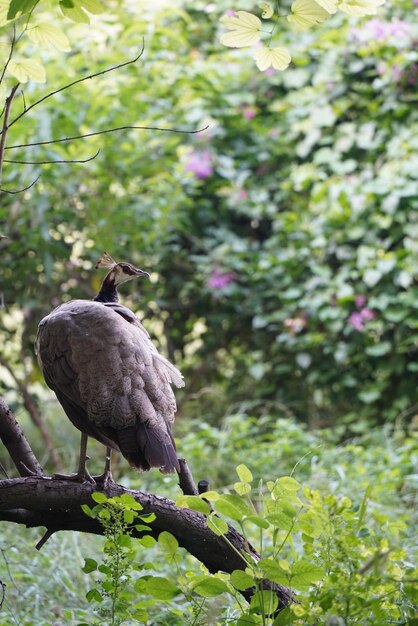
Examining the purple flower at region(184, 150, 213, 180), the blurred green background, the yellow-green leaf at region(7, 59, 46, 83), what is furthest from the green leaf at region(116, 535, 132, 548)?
the purple flower at region(184, 150, 213, 180)

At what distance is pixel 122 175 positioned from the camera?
17.9 feet

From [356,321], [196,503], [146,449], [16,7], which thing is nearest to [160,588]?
[196,503]

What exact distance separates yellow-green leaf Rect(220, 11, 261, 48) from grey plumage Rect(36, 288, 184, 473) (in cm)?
80

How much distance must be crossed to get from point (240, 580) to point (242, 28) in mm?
1248

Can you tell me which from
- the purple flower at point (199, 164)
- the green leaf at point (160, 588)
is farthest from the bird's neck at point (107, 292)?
the purple flower at point (199, 164)

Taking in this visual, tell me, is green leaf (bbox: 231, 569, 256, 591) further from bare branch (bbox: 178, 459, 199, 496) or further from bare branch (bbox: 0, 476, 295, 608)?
bare branch (bbox: 178, 459, 199, 496)

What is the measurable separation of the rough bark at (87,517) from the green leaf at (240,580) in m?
0.25

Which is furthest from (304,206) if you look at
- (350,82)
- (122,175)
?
(122,175)

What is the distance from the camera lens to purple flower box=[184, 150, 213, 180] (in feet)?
20.4

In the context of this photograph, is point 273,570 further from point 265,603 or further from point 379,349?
point 379,349

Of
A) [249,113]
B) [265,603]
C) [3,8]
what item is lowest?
[265,603]

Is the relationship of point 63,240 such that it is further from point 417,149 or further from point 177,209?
point 417,149

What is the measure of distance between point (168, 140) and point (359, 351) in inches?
76.5

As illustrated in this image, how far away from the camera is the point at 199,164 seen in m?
6.23
